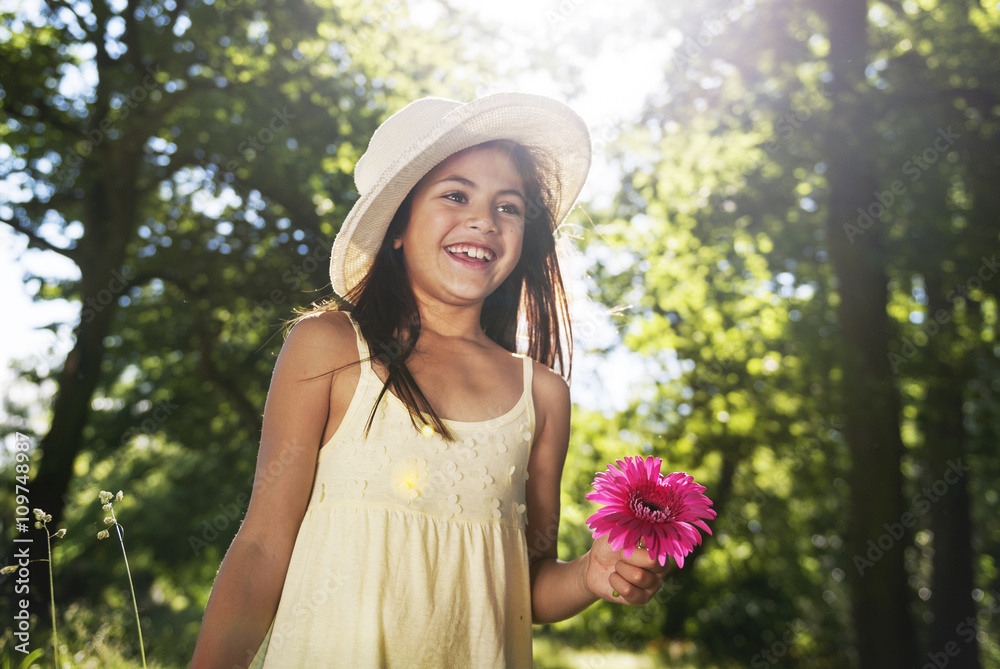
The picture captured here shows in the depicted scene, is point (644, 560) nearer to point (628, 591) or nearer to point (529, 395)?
point (628, 591)

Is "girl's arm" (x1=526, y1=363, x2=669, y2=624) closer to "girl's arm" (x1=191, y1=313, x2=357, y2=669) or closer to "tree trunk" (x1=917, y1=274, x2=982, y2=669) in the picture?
"girl's arm" (x1=191, y1=313, x2=357, y2=669)

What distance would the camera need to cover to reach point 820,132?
916 cm

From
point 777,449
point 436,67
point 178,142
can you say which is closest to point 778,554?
point 777,449

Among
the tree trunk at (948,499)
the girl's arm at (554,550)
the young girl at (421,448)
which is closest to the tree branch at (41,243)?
the young girl at (421,448)

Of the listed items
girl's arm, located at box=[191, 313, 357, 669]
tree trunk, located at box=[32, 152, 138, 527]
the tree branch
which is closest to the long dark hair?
girl's arm, located at box=[191, 313, 357, 669]

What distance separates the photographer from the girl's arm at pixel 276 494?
5.90ft

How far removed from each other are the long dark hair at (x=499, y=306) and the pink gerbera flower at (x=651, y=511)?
531 mm

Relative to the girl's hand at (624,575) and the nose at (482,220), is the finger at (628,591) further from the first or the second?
the nose at (482,220)

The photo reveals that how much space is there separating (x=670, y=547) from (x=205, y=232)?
10020 mm

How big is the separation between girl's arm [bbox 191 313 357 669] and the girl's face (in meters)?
0.37

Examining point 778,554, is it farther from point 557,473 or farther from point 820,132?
point 557,473

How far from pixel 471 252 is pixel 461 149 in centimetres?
35

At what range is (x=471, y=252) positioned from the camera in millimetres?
2289

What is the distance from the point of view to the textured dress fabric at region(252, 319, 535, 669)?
1882 millimetres
